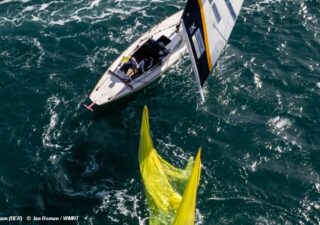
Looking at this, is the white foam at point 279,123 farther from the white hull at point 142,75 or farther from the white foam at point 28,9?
the white foam at point 28,9

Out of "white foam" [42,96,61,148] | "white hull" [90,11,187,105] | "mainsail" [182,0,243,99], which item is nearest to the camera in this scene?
"mainsail" [182,0,243,99]

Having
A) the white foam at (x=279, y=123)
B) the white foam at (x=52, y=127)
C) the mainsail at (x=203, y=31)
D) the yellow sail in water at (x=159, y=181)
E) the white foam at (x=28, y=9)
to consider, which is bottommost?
the white foam at (x=279, y=123)

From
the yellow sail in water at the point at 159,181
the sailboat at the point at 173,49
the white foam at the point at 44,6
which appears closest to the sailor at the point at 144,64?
the sailboat at the point at 173,49

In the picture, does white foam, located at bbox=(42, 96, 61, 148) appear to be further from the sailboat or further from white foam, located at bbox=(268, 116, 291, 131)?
white foam, located at bbox=(268, 116, 291, 131)

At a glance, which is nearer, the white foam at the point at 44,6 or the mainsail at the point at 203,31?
the mainsail at the point at 203,31

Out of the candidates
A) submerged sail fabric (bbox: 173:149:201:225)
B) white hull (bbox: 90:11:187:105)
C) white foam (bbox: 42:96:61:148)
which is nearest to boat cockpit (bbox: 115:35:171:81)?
white hull (bbox: 90:11:187:105)

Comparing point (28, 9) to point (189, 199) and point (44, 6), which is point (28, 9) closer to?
point (44, 6)

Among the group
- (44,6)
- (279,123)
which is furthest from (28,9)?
(279,123)
